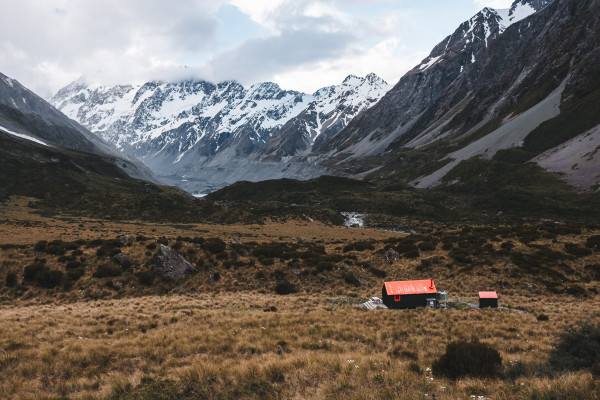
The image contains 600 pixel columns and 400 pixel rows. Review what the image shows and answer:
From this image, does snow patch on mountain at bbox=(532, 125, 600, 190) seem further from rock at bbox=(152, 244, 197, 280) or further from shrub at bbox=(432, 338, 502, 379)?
shrub at bbox=(432, 338, 502, 379)

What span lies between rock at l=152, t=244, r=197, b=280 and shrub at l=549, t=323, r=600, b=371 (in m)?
29.0

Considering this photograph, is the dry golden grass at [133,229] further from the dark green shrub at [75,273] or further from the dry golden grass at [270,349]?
the dry golden grass at [270,349]

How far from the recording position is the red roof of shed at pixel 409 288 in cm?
2300

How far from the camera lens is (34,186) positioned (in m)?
132

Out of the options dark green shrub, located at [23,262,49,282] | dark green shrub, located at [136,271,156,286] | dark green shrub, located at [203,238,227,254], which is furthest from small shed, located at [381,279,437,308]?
dark green shrub, located at [23,262,49,282]

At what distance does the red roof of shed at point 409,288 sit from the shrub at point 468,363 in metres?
11.5

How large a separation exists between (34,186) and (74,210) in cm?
4349

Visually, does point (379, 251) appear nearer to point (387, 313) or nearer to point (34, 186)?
point (387, 313)

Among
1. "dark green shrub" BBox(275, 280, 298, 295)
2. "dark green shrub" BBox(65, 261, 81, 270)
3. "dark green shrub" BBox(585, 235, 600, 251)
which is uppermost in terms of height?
"dark green shrub" BBox(585, 235, 600, 251)

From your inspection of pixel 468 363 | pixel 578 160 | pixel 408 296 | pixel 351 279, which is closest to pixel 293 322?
pixel 408 296

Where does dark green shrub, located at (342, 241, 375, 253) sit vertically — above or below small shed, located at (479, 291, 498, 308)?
above

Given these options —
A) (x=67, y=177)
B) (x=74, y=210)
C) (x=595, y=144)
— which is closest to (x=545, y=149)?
(x=595, y=144)

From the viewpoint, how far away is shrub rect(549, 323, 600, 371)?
10.7 metres

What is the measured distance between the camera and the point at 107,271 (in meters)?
31.0
